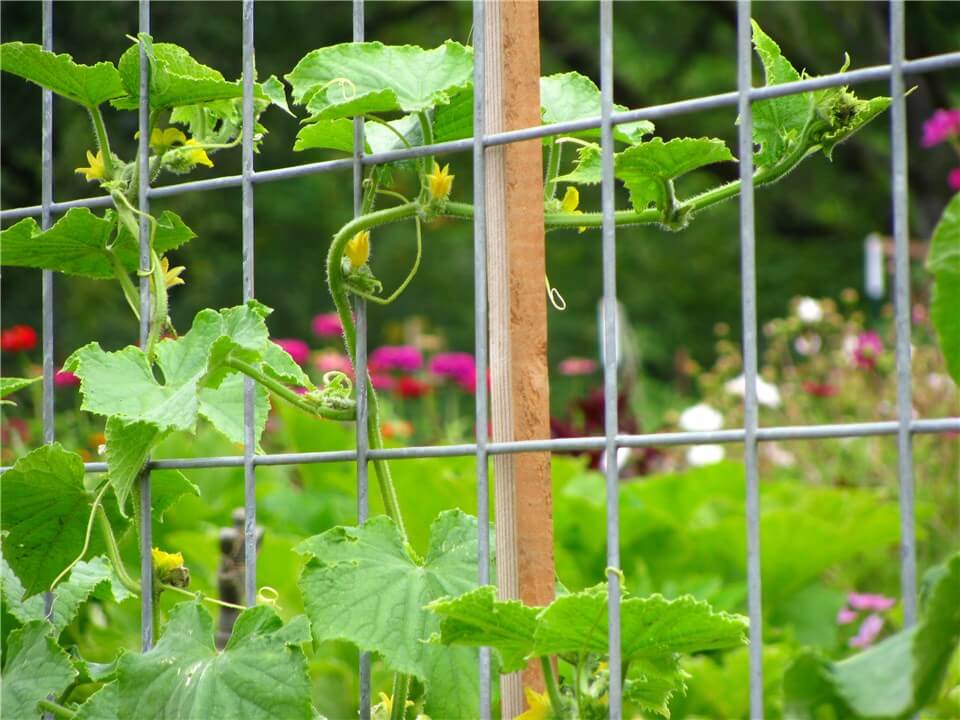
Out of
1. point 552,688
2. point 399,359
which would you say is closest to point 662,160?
point 552,688

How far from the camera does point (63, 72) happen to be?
3.62 feet

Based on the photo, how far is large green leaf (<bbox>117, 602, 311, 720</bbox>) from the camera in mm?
939

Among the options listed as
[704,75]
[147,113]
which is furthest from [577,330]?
[147,113]

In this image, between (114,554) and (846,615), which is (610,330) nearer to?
(114,554)

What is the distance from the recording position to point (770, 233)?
43.4 ft


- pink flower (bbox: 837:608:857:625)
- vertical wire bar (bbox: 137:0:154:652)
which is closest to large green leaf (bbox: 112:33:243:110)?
vertical wire bar (bbox: 137:0:154:652)

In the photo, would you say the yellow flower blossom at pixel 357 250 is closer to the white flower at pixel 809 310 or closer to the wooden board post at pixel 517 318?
the wooden board post at pixel 517 318

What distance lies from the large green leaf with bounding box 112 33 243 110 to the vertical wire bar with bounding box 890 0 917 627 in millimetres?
567

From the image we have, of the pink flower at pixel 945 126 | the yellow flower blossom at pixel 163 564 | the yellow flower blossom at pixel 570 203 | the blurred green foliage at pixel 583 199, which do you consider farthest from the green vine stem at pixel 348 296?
the blurred green foliage at pixel 583 199

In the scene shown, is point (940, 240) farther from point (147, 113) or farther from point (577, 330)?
point (577, 330)

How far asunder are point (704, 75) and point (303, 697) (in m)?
10.5

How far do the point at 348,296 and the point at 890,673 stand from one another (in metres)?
0.53

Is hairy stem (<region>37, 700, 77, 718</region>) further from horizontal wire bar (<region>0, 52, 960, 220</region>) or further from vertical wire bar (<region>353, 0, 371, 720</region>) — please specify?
horizontal wire bar (<region>0, 52, 960, 220</region>)

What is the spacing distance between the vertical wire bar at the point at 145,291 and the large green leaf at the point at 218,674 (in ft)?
0.38
